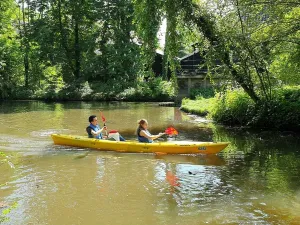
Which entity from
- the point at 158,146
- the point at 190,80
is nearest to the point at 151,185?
the point at 158,146

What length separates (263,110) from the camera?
1309cm

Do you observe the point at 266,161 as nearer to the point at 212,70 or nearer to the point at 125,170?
the point at 125,170

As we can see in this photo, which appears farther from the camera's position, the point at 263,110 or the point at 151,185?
the point at 263,110

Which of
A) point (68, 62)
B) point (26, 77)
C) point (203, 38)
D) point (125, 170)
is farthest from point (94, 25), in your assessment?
point (125, 170)

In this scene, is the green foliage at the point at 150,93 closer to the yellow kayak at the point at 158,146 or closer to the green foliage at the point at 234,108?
the green foliage at the point at 234,108

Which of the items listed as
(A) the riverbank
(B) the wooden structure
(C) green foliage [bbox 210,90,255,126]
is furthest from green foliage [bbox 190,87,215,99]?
(C) green foliage [bbox 210,90,255,126]

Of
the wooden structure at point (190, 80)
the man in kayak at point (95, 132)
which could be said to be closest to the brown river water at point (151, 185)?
the man in kayak at point (95, 132)

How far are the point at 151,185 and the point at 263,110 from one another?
7.33m

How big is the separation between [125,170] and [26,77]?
30.4m

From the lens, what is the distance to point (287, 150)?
10.3m

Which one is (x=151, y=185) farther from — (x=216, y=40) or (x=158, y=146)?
(x=216, y=40)

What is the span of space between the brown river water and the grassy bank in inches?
31.1

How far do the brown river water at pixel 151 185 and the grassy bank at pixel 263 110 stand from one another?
2.59ft

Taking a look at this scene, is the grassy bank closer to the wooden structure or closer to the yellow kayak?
the yellow kayak
